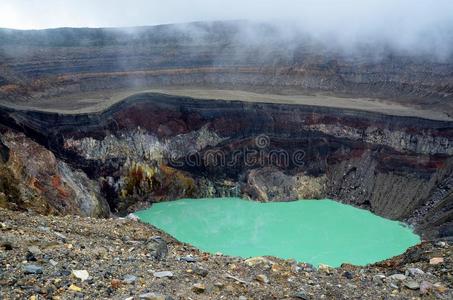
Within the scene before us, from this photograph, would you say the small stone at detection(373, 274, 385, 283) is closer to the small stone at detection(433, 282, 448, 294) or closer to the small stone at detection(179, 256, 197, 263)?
the small stone at detection(433, 282, 448, 294)

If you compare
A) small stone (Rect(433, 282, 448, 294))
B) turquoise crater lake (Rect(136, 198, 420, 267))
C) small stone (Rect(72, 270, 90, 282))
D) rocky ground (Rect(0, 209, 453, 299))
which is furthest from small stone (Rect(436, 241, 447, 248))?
small stone (Rect(72, 270, 90, 282))

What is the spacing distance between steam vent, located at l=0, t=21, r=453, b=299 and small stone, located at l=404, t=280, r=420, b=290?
0.15 feet

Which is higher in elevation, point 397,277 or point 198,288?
point 198,288

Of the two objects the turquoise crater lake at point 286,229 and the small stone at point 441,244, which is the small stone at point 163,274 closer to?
the small stone at point 441,244

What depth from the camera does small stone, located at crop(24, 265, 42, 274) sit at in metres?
7.36

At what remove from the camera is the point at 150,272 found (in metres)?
8.59

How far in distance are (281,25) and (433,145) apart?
25.3m

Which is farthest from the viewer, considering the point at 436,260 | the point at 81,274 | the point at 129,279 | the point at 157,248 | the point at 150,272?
the point at 436,260

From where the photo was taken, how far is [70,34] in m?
46.4

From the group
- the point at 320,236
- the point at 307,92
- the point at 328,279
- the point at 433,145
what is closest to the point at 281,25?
the point at 307,92

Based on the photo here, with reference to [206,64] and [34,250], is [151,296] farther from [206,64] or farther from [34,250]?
→ [206,64]

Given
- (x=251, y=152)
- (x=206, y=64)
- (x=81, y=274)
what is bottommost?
(x=251, y=152)

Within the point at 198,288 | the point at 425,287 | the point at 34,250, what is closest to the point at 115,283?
the point at 198,288

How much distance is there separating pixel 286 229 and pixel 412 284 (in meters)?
16.8
